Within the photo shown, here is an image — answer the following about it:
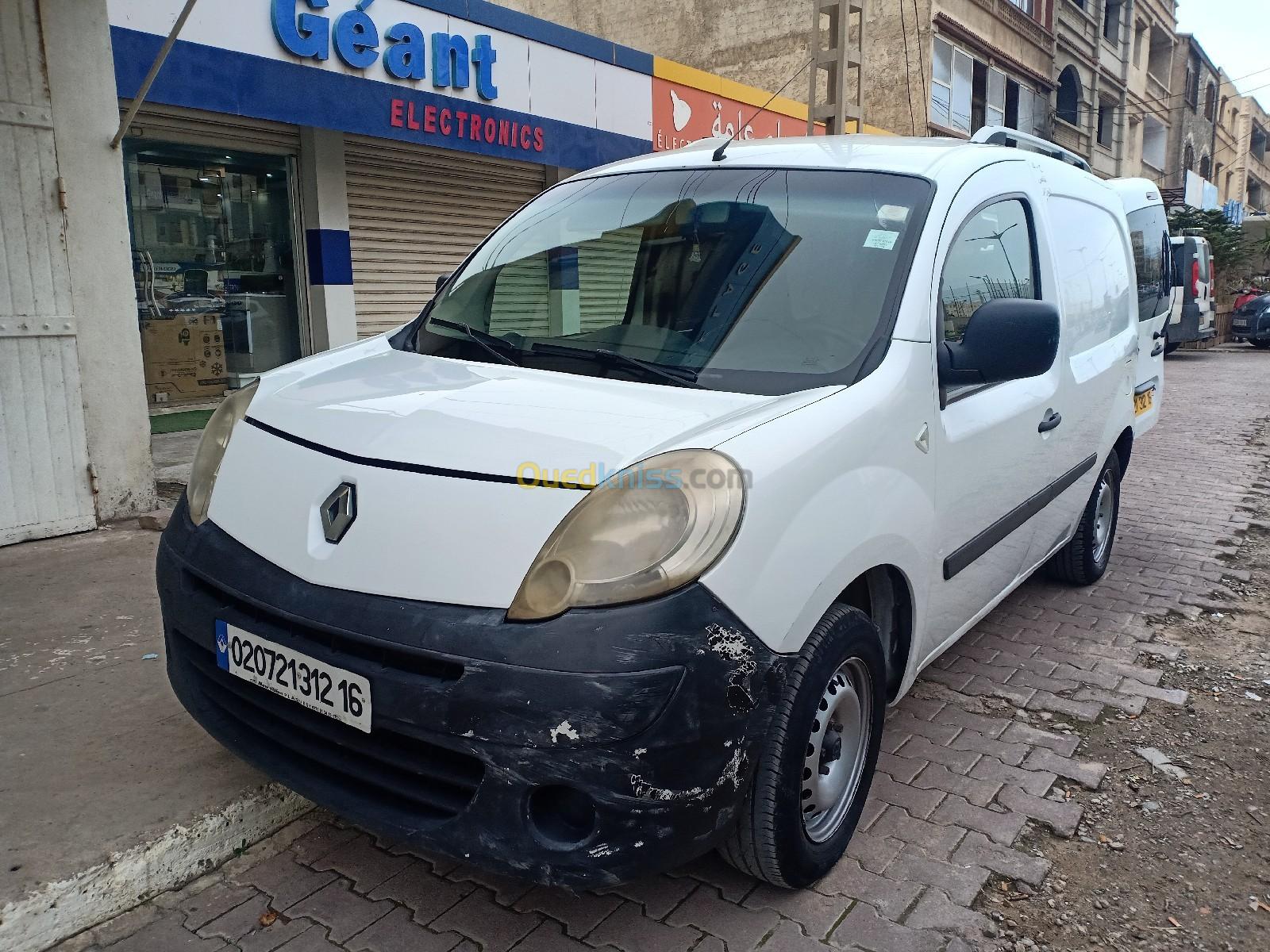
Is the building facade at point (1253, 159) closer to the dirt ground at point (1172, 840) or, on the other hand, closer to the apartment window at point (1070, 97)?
the apartment window at point (1070, 97)

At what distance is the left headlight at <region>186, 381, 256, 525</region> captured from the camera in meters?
2.53

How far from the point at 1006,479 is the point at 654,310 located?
136 centimetres

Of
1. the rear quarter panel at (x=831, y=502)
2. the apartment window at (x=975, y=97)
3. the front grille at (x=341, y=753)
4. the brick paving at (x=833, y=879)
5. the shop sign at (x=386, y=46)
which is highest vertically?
the apartment window at (x=975, y=97)

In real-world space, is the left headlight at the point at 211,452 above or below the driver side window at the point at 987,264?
below

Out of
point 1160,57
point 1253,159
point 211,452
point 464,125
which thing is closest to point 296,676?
point 211,452

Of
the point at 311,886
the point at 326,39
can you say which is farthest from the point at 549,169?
the point at 311,886

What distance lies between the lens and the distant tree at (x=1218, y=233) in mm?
27766

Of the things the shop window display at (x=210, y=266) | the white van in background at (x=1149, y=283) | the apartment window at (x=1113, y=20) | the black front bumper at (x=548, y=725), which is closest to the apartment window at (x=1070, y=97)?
the apartment window at (x=1113, y=20)

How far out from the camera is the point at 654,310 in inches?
112

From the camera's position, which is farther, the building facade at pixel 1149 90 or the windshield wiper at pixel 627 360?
the building facade at pixel 1149 90

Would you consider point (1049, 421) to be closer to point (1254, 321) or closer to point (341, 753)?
point (341, 753)

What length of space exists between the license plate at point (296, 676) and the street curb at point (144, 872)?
1.76ft

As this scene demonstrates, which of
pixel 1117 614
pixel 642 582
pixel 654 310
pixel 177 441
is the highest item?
pixel 654 310

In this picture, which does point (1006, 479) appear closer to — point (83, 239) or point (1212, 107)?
point (83, 239)
